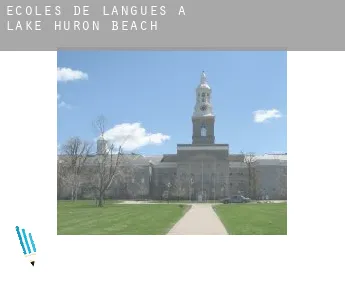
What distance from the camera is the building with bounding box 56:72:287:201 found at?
6481 centimetres

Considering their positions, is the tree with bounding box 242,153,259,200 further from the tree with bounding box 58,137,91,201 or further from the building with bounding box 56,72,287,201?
the tree with bounding box 58,137,91,201

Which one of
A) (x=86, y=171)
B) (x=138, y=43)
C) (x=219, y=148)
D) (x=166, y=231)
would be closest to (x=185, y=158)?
(x=219, y=148)

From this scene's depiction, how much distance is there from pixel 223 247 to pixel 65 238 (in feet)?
12.6

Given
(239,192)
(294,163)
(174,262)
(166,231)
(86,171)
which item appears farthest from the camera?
(239,192)

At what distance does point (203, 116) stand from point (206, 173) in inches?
296

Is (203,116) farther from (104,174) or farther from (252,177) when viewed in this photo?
(104,174)

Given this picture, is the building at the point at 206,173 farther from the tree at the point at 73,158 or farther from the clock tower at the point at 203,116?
the tree at the point at 73,158

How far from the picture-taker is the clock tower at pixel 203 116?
6669 cm

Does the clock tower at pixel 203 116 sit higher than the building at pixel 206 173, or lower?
higher

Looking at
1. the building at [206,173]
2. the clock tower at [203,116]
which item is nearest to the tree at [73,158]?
the building at [206,173]

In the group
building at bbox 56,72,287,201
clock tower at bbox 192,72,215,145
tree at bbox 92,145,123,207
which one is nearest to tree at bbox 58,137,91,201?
tree at bbox 92,145,123,207

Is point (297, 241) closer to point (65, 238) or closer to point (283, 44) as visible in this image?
point (283, 44)

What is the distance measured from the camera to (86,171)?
54719 mm

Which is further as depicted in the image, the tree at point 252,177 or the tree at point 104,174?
the tree at point 252,177
